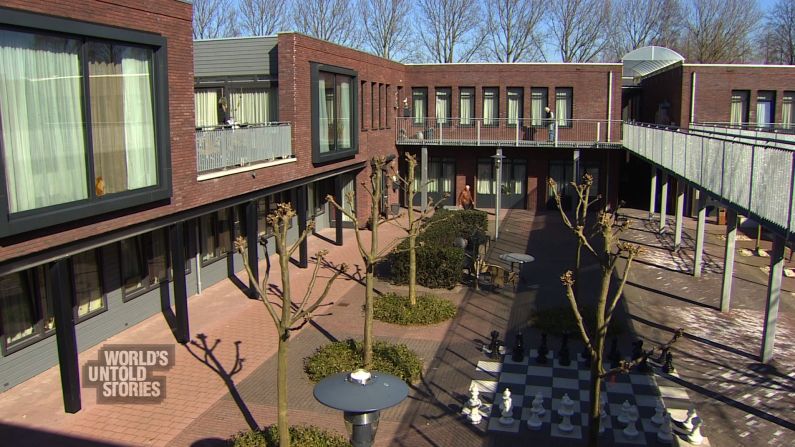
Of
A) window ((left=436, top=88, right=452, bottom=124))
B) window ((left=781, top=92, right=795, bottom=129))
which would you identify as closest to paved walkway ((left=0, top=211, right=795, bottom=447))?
window ((left=781, top=92, right=795, bottom=129))

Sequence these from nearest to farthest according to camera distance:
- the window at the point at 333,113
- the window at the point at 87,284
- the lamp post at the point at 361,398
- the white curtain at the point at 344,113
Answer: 1. the lamp post at the point at 361,398
2. the window at the point at 87,284
3. the window at the point at 333,113
4. the white curtain at the point at 344,113

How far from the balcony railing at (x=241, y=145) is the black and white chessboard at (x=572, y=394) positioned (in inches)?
272

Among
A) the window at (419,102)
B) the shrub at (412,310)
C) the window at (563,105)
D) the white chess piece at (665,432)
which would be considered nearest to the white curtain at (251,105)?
the shrub at (412,310)

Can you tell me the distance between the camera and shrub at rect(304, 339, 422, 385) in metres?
12.5

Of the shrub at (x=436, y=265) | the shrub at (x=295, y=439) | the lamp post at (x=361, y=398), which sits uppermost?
the lamp post at (x=361, y=398)

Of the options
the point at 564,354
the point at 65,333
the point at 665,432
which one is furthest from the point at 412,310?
the point at 65,333

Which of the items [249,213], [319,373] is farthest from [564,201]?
[319,373]

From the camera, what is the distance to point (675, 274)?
20266 mm

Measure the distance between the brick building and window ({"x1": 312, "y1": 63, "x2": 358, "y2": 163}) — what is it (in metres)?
0.07

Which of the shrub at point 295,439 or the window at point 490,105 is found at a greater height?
the window at point 490,105

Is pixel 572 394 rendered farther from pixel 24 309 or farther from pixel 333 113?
pixel 333 113

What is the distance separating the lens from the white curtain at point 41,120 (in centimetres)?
965

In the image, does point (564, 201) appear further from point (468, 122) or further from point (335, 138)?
point (335, 138)

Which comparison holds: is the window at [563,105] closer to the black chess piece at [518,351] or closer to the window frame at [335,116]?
the window frame at [335,116]
